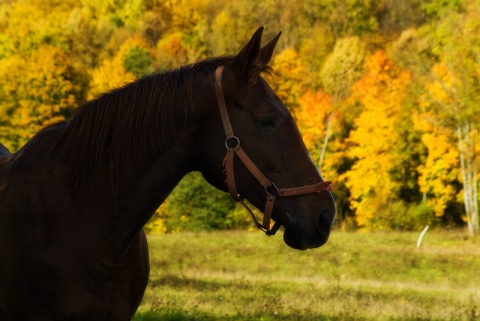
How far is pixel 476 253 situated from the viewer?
102ft

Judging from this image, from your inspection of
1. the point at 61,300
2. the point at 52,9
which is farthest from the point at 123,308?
the point at 52,9

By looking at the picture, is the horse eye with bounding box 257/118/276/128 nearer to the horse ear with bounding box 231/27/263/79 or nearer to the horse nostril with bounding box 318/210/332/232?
the horse ear with bounding box 231/27/263/79

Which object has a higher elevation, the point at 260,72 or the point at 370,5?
the point at 260,72

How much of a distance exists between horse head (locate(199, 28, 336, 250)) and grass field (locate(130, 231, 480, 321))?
2.39ft

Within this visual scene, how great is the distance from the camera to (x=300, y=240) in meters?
3.75

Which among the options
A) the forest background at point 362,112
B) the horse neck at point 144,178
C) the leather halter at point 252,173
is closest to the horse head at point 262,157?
the leather halter at point 252,173

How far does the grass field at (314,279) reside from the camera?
1079 centimetres

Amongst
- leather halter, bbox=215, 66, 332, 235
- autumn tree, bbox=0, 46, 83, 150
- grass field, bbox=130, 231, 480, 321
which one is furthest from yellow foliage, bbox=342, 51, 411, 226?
leather halter, bbox=215, 66, 332, 235

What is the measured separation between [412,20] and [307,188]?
84.8 m

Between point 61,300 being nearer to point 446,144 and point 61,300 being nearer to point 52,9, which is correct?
point 446,144

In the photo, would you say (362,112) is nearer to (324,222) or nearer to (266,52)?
(266,52)

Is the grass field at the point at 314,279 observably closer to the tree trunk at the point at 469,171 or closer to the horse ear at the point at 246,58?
the horse ear at the point at 246,58

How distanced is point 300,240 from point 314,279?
702 inches

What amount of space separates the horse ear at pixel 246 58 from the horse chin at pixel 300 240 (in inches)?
34.6
